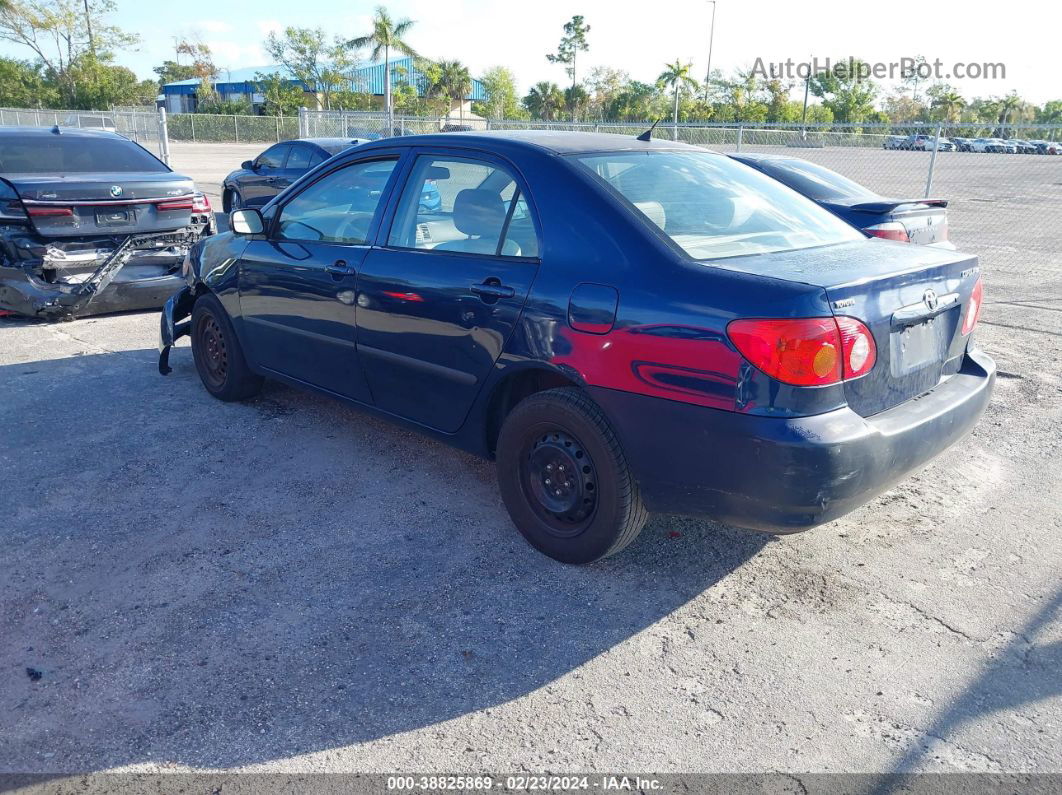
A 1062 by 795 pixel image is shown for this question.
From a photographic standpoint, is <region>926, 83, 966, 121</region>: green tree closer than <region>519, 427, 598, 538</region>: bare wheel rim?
No

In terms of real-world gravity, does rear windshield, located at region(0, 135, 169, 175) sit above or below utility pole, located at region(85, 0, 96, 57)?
below

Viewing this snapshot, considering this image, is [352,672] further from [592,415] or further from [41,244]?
[41,244]

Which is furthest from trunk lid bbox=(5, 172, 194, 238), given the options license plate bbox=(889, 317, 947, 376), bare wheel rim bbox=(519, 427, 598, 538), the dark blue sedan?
license plate bbox=(889, 317, 947, 376)

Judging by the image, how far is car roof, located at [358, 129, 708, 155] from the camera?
3.71 meters

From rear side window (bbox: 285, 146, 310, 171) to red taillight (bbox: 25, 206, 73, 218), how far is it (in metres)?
6.63

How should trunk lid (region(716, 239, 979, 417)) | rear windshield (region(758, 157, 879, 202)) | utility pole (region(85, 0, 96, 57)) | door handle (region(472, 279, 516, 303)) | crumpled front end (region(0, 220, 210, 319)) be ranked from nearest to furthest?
trunk lid (region(716, 239, 979, 417)) → door handle (region(472, 279, 516, 303)) → crumpled front end (region(0, 220, 210, 319)) → rear windshield (region(758, 157, 879, 202)) → utility pole (region(85, 0, 96, 57))

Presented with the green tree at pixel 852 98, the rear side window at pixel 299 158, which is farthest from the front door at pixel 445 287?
the green tree at pixel 852 98

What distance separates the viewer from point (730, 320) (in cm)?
282

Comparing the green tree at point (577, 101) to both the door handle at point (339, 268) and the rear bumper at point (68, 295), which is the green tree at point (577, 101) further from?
the door handle at point (339, 268)

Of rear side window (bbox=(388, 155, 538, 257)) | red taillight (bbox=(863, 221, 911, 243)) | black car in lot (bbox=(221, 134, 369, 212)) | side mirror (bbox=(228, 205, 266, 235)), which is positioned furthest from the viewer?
black car in lot (bbox=(221, 134, 369, 212))

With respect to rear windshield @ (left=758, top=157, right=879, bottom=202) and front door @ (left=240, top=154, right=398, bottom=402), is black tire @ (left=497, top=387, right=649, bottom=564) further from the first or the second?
rear windshield @ (left=758, top=157, right=879, bottom=202)

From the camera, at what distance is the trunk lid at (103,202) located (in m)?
6.99

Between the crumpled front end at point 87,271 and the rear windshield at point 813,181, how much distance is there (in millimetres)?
5636

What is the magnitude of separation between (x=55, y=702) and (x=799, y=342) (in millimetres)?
2615
